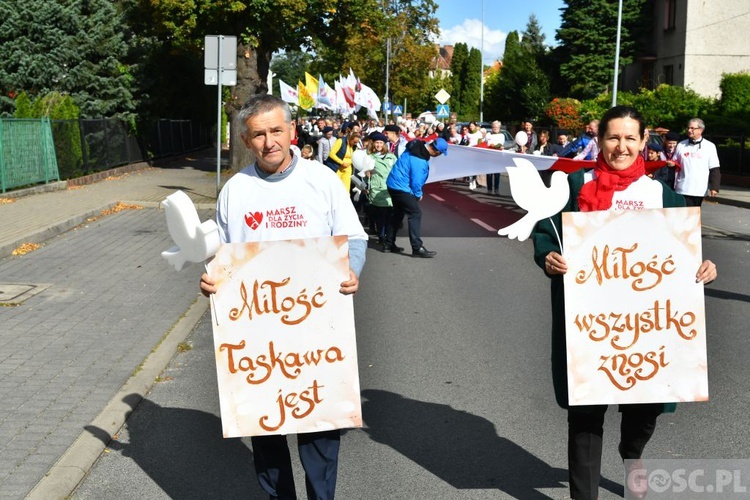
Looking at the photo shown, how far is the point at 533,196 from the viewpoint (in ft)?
13.1

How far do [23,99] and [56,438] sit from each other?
21.3m

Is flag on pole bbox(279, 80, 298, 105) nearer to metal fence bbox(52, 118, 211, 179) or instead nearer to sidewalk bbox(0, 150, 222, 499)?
metal fence bbox(52, 118, 211, 179)

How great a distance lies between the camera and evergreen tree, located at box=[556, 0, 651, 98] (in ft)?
175

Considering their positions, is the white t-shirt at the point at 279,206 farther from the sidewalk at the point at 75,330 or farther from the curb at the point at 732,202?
the curb at the point at 732,202

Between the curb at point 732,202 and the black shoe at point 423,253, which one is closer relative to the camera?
the black shoe at point 423,253

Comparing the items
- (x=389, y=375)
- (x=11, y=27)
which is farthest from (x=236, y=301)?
(x=11, y=27)

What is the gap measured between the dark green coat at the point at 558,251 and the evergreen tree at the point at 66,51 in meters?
30.3

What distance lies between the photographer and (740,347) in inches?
309

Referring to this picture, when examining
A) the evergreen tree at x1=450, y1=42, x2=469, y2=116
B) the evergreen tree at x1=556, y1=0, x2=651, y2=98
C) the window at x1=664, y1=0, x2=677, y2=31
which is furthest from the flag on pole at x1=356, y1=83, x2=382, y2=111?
the evergreen tree at x1=450, y1=42, x2=469, y2=116

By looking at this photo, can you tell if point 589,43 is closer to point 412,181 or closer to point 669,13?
point 669,13

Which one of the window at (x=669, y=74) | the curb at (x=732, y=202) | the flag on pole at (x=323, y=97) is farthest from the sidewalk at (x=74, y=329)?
the window at (x=669, y=74)

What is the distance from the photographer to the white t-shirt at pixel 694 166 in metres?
13.6

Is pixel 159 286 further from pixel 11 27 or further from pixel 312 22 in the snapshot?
pixel 11 27

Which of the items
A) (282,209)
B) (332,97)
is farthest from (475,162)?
(332,97)
